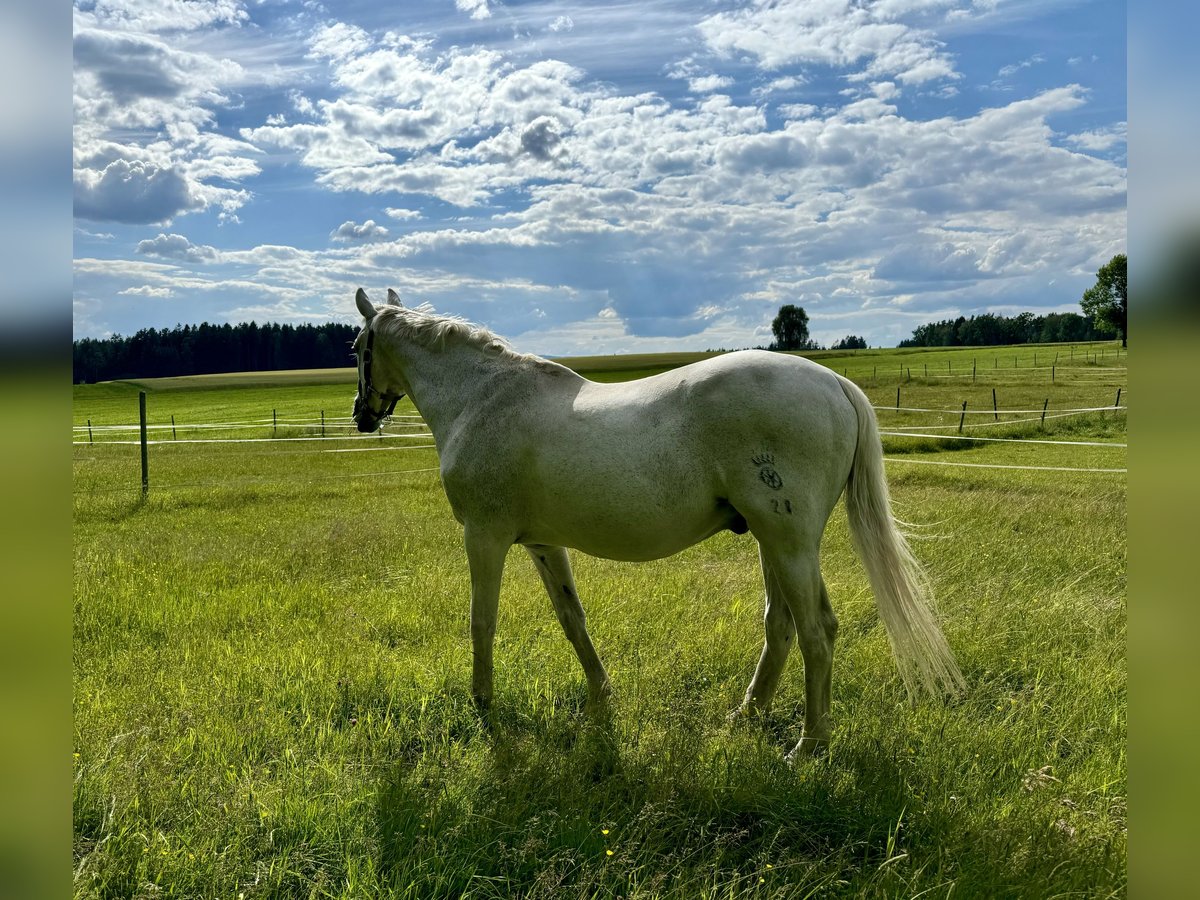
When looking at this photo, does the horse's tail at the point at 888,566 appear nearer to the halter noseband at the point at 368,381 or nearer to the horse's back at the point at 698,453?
the horse's back at the point at 698,453

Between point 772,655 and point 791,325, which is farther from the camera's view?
point 791,325

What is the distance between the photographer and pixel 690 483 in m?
3.93

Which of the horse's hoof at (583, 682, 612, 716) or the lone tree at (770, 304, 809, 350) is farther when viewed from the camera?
the lone tree at (770, 304, 809, 350)

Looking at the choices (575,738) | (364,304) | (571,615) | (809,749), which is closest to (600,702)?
(575,738)

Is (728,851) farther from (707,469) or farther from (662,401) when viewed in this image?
(662,401)

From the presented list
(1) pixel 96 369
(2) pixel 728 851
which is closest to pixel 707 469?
(2) pixel 728 851

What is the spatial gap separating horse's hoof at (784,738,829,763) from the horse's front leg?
1734 mm

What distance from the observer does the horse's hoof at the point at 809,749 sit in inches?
147

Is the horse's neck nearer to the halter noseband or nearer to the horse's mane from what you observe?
the horse's mane

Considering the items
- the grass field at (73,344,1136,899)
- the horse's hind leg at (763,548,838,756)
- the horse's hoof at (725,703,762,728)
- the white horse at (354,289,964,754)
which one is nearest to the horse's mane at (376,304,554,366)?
the white horse at (354,289,964,754)

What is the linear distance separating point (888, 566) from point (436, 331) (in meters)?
3.07

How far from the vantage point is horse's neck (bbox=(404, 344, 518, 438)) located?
4.55 m

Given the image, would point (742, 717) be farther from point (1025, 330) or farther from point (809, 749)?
point (1025, 330)
